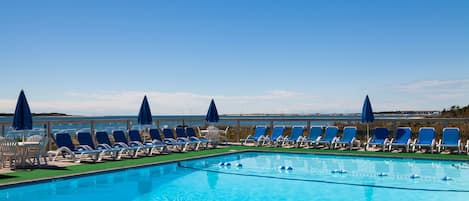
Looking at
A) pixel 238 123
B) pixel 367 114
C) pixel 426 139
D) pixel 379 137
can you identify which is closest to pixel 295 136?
pixel 367 114

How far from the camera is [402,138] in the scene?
1400 cm

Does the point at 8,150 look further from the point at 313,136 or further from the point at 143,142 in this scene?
the point at 313,136

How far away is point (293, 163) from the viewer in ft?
40.4

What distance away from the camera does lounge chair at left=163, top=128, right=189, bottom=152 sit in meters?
14.1

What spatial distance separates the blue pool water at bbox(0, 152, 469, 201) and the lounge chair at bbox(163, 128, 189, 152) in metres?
1.85

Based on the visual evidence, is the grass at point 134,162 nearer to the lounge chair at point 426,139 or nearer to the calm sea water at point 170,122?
the lounge chair at point 426,139

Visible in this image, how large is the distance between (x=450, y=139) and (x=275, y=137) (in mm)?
5447

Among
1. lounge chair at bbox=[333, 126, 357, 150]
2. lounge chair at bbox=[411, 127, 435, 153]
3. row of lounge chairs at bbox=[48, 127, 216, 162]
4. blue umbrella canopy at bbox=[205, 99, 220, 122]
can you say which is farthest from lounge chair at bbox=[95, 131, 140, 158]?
lounge chair at bbox=[411, 127, 435, 153]

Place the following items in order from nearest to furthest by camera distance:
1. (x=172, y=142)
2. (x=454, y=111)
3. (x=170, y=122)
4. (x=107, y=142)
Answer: (x=107, y=142)
(x=172, y=142)
(x=170, y=122)
(x=454, y=111)

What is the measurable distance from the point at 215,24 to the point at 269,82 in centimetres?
1140

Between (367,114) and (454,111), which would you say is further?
(454,111)

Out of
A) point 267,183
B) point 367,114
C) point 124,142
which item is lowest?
point 267,183

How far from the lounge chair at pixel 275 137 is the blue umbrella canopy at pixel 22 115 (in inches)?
314

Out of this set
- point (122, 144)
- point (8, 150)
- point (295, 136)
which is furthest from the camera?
point (295, 136)
